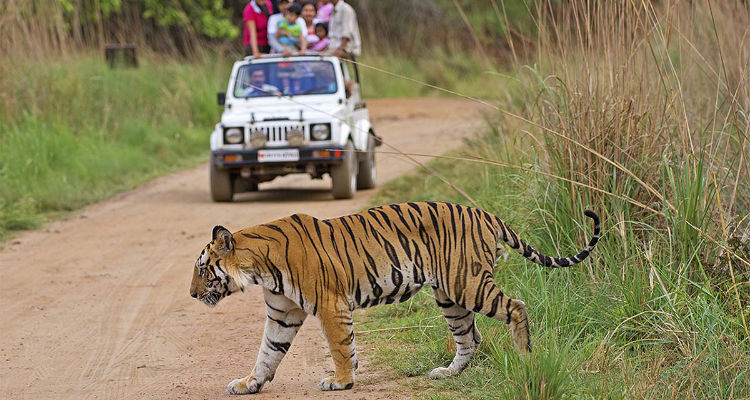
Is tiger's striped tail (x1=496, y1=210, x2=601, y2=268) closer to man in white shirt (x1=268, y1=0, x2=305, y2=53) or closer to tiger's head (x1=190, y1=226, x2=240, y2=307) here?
tiger's head (x1=190, y1=226, x2=240, y2=307)

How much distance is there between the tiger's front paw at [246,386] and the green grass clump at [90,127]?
234 inches

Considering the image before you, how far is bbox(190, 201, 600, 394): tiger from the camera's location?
5.21 m

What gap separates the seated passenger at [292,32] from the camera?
13.2m

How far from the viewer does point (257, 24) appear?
1391 centimetres

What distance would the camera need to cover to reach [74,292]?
8211 mm

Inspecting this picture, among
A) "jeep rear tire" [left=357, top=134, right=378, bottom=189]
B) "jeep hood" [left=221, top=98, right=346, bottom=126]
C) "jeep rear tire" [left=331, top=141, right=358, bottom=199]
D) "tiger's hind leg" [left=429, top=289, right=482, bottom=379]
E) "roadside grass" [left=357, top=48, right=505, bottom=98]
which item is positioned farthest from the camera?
"roadside grass" [left=357, top=48, right=505, bottom=98]

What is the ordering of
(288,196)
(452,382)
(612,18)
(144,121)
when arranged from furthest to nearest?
(144,121) → (288,196) → (612,18) → (452,382)

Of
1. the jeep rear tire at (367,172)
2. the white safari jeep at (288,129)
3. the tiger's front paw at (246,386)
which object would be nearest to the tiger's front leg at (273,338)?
the tiger's front paw at (246,386)

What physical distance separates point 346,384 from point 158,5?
20.0m

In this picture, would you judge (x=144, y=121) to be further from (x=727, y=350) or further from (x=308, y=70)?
(x=727, y=350)

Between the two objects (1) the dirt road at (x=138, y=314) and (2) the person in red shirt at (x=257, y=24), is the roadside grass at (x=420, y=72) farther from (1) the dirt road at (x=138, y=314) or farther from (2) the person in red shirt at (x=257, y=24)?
(1) the dirt road at (x=138, y=314)

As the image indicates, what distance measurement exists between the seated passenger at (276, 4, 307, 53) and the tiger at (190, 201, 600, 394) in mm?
8089

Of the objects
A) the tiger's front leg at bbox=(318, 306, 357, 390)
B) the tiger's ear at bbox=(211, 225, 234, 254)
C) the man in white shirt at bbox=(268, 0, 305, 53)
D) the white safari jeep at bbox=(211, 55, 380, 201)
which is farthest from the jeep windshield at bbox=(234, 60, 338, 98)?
the tiger's front leg at bbox=(318, 306, 357, 390)

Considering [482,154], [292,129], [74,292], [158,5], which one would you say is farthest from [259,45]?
[158,5]
